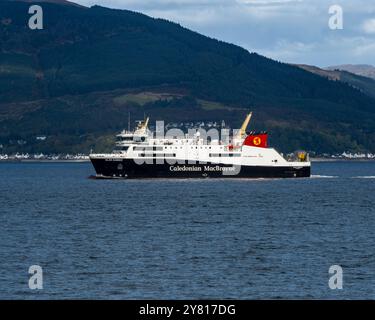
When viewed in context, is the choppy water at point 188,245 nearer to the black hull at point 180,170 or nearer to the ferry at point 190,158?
the ferry at point 190,158

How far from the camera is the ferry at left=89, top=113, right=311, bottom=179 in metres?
133

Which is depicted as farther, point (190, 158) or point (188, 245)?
point (190, 158)

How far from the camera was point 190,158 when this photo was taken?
133875 millimetres

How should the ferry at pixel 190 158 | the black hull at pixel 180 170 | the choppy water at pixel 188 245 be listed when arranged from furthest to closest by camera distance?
the black hull at pixel 180 170, the ferry at pixel 190 158, the choppy water at pixel 188 245

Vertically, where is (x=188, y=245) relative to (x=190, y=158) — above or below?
below

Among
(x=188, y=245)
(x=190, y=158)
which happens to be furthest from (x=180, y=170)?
(x=188, y=245)

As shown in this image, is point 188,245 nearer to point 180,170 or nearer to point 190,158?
point 190,158

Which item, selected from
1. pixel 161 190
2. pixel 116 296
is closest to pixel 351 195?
pixel 161 190

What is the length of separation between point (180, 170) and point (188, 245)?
3180 inches

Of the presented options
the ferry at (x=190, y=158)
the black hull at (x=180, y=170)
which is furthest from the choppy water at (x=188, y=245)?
the black hull at (x=180, y=170)

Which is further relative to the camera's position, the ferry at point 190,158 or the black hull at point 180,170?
the black hull at point 180,170

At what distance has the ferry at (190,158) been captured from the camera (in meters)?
133

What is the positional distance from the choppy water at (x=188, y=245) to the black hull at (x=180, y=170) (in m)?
28.6
